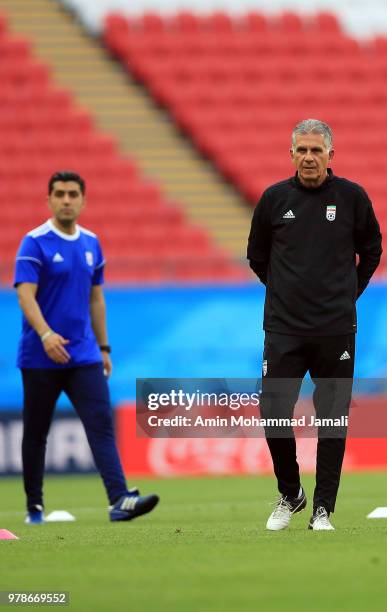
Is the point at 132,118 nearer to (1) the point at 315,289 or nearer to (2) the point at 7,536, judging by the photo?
(2) the point at 7,536

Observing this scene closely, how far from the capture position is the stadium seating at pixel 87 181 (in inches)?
737

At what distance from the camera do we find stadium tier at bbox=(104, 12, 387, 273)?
872 inches

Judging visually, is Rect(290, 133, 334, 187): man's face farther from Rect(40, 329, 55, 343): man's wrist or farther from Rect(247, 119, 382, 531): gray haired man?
Rect(40, 329, 55, 343): man's wrist

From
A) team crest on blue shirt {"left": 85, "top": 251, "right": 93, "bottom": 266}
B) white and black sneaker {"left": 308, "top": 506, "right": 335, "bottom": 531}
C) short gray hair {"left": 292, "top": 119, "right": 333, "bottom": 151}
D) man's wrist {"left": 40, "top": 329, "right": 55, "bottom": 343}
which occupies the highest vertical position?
short gray hair {"left": 292, "top": 119, "right": 333, "bottom": 151}

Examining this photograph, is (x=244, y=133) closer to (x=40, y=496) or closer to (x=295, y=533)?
(x=40, y=496)

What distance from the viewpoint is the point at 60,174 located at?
9016mm

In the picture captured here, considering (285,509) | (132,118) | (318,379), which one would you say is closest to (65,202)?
(318,379)

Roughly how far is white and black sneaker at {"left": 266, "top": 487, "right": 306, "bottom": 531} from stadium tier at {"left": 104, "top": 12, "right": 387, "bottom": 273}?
1400 cm

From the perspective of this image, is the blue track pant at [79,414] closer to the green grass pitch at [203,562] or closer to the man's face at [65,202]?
the green grass pitch at [203,562]

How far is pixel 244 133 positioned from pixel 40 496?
14.0 meters

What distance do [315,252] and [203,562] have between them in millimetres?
1880

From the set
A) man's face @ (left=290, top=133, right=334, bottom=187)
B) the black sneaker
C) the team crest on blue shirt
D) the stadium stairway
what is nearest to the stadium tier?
the stadium stairway

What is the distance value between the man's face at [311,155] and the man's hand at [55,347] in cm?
220

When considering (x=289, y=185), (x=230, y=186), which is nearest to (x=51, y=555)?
(x=289, y=185)
